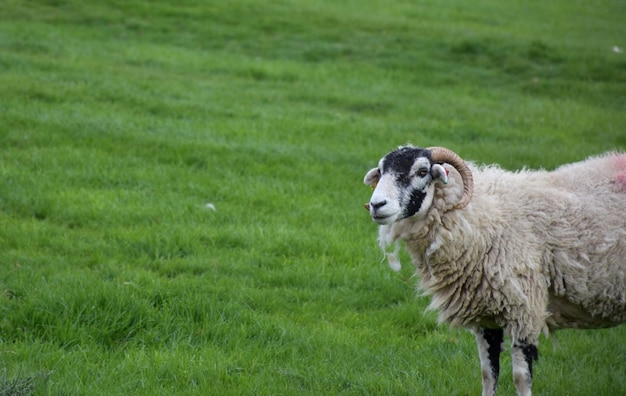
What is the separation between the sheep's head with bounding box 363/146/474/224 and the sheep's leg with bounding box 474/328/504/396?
97 cm

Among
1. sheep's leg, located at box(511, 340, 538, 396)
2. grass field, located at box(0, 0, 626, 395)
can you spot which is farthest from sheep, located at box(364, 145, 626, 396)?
grass field, located at box(0, 0, 626, 395)

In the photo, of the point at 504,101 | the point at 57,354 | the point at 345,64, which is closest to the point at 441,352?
the point at 57,354

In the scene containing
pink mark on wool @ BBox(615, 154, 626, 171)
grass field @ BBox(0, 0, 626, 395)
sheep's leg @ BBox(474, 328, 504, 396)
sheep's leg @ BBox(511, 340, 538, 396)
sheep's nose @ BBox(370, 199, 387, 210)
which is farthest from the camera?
grass field @ BBox(0, 0, 626, 395)

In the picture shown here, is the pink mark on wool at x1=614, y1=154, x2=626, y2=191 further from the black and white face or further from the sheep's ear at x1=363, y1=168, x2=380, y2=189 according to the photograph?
the sheep's ear at x1=363, y1=168, x2=380, y2=189

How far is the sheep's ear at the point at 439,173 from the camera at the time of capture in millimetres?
5262

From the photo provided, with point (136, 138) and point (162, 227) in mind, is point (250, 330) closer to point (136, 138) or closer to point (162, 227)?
point (162, 227)

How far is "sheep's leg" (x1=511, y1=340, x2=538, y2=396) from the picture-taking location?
17.3 feet

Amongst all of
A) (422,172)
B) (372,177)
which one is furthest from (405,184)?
(372,177)

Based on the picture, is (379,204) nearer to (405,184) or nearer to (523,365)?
(405,184)

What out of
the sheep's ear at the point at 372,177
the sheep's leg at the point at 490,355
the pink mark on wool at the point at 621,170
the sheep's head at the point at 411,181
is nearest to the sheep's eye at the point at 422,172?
the sheep's head at the point at 411,181

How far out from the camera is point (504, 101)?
15.4 metres

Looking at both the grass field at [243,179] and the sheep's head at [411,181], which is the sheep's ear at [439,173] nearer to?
the sheep's head at [411,181]

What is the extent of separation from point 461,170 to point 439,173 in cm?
18

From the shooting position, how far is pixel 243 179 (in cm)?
1003
